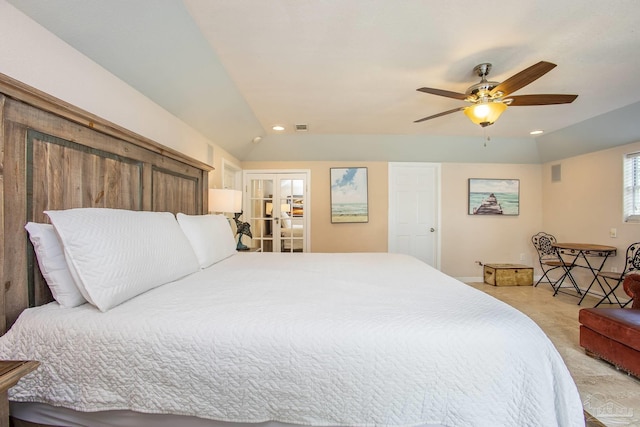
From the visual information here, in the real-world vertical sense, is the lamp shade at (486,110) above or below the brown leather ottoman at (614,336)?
above

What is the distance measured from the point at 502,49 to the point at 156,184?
9.35 ft

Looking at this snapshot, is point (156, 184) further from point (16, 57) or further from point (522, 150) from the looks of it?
point (522, 150)

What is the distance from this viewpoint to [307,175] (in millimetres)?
4461

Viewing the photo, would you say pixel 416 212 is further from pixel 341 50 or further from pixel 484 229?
pixel 341 50

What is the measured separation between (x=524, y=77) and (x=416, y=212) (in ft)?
9.97

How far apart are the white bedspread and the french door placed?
341 cm

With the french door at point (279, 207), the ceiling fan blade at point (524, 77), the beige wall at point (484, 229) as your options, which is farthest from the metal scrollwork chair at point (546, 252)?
the french door at point (279, 207)

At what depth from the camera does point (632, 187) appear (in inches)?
132

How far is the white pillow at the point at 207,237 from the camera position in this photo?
2.00m

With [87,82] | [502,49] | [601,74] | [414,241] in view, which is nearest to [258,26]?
[87,82]

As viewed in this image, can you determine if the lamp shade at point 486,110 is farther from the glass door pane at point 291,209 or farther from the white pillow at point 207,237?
the glass door pane at point 291,209

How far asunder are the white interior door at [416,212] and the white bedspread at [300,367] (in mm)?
3635

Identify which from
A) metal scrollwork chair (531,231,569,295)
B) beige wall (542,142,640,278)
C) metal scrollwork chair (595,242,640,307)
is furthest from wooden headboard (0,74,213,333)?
metal scrollwork chair (531,231,569,295)

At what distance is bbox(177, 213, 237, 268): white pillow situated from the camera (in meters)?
2.00
